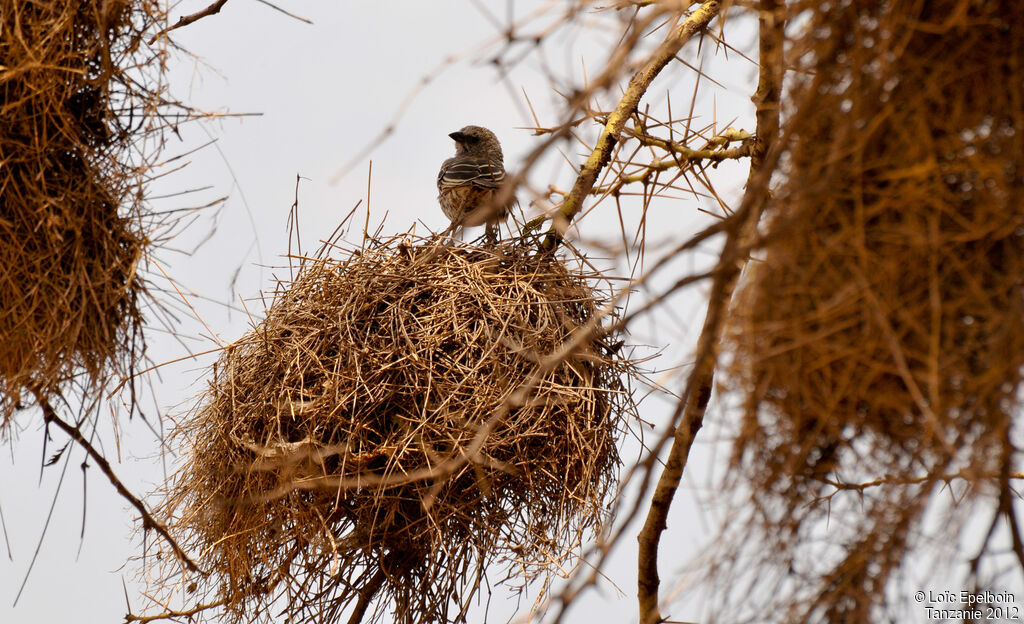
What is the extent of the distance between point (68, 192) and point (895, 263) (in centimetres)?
145

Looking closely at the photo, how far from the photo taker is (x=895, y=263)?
1.27 meters

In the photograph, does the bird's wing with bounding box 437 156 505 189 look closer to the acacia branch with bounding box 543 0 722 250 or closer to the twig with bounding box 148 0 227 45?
the acacia branch with bounding box 543 0 722 250

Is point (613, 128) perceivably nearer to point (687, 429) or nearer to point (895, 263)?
point (687, 429)

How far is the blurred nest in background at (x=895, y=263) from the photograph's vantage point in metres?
1.27

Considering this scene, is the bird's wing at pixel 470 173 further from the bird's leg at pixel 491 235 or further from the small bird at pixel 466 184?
the bird's leg at pixel 491 235

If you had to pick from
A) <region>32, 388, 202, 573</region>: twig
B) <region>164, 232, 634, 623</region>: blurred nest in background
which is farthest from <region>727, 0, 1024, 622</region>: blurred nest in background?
<region>32, 388, 202, 573</region>: twig

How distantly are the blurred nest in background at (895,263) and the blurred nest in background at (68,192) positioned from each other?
4.07 feet

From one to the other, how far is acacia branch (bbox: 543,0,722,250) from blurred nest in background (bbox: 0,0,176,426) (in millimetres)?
966

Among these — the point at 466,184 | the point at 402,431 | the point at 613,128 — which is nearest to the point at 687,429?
the point at 402,431

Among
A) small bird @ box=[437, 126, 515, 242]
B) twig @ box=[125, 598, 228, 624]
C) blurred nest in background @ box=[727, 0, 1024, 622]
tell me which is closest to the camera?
blurred nest in background @ box=[727, 0, 1024, 622]

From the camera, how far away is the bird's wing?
3.29 m

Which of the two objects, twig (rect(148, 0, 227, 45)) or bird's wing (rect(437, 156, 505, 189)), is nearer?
twig (rect(148, 0, 227, 45))

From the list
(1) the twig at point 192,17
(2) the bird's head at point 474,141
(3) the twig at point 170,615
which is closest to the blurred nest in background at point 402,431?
(3) the twig at point 170,615

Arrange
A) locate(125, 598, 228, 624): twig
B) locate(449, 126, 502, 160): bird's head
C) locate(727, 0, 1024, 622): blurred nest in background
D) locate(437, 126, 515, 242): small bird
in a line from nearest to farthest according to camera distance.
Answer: locate(727, 0, 1024, 622): blurred nest in background
locate(125, 598, 228, 624): twig
locate(437, 126, 515, 242): small bird
locate(449, 126, 502, 160): bird's head
